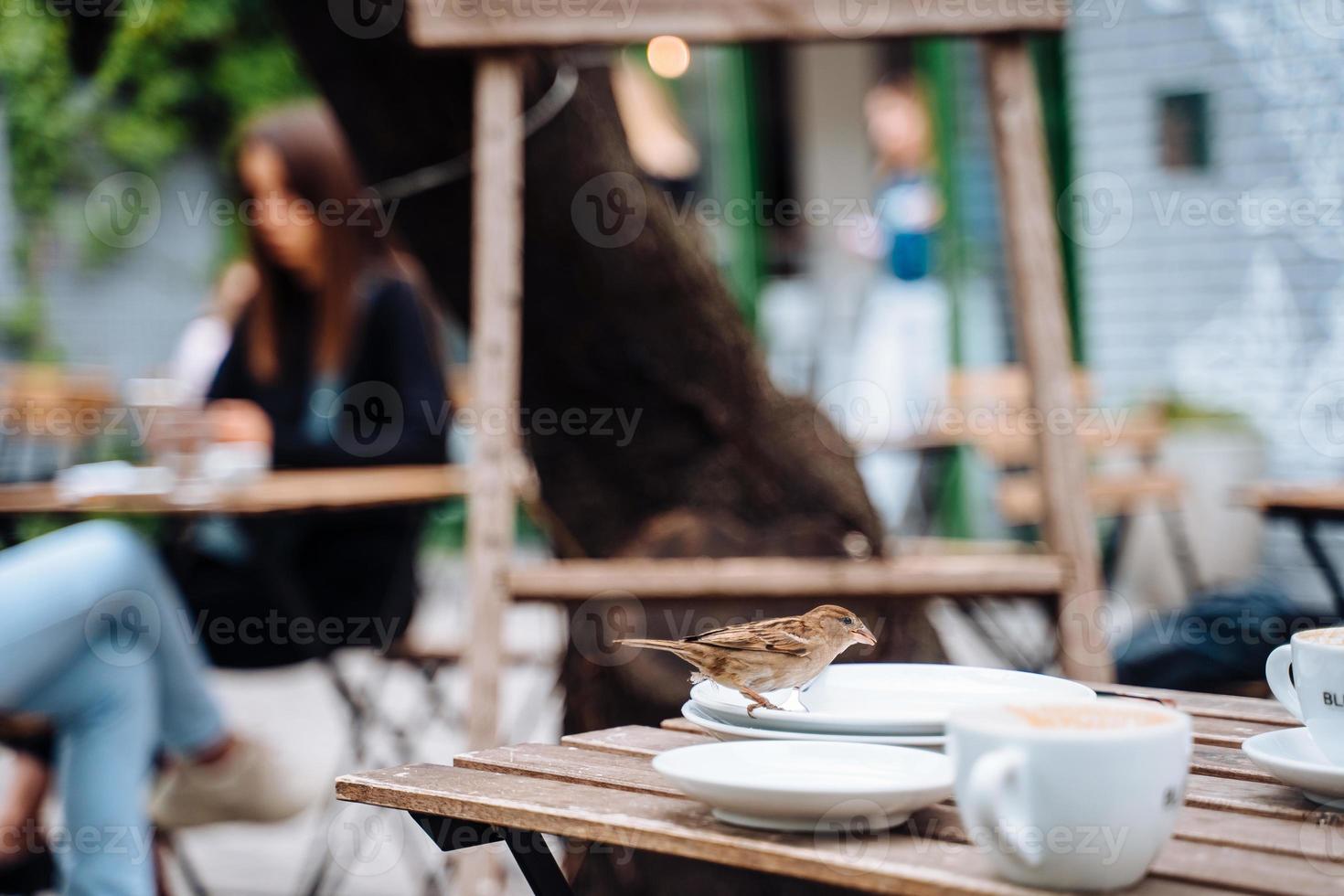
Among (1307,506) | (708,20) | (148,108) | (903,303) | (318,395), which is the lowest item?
(1307,506)

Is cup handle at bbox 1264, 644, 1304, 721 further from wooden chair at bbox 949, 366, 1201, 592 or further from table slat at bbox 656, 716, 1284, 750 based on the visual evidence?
wooden chair at bbox 949, 366, 1201, 592

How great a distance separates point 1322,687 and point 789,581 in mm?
1244

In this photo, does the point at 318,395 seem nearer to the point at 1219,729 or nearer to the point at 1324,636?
the point at 1219,729

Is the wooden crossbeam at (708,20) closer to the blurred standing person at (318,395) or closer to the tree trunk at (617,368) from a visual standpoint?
Answer: the tree trunk at (617,368)

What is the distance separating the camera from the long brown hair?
11.4ft

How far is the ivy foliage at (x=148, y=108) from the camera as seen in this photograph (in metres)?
7.50

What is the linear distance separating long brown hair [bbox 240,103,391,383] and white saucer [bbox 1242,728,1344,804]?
272cm

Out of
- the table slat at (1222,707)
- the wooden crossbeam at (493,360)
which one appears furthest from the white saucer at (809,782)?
the wooden crossbeam at (493,360)

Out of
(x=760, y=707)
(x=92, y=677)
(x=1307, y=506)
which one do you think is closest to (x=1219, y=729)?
(x=760, y=707)

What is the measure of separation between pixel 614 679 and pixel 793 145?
6.49 m

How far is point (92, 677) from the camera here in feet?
7.54

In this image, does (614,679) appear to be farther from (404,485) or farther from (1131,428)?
(1131,428)

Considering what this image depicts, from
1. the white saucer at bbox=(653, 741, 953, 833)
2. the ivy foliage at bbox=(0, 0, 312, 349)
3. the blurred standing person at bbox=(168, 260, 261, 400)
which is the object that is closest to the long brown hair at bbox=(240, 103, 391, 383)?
the blurred standing person at bbox=(168, 260, 261, 400)

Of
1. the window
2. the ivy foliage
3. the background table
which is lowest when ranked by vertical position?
the background table
